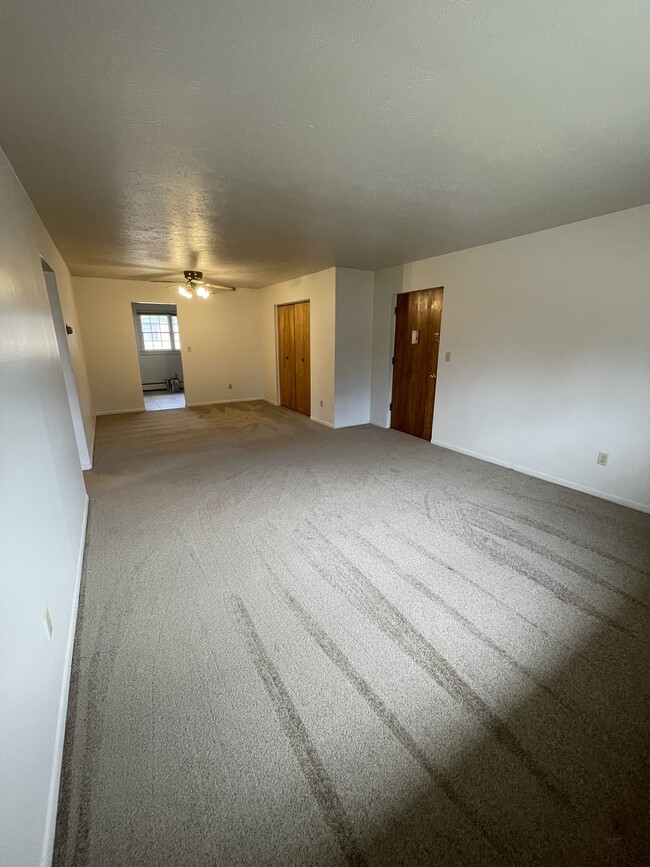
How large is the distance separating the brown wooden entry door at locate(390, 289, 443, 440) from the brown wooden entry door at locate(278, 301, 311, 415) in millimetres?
1654

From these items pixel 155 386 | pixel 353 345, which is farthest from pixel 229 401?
pixel 353 345

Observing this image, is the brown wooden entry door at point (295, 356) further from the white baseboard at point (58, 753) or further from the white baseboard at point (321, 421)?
the white baseboard at point (58, 753)

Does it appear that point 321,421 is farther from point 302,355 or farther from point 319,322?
point 319,322

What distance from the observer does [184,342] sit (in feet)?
22.6

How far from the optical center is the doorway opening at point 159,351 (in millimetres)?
8609

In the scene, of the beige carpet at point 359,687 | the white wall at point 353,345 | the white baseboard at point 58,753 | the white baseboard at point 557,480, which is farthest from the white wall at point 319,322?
the white baseboard at point 58,753

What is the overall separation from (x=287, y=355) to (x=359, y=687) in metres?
5.97

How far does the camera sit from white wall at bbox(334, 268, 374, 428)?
206 inches

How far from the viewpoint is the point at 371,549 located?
8.16 feet

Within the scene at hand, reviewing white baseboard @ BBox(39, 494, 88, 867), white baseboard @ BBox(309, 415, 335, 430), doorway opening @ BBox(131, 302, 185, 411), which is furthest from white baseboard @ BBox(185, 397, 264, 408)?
white baseboard @ BBox(39, 494, 88, 867)

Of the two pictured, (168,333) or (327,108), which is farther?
(168,333)

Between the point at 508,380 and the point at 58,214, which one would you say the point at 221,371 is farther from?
the point at 508,380

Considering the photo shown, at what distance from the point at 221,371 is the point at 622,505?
6796mm

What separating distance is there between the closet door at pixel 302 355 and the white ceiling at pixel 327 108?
10.2 ft
